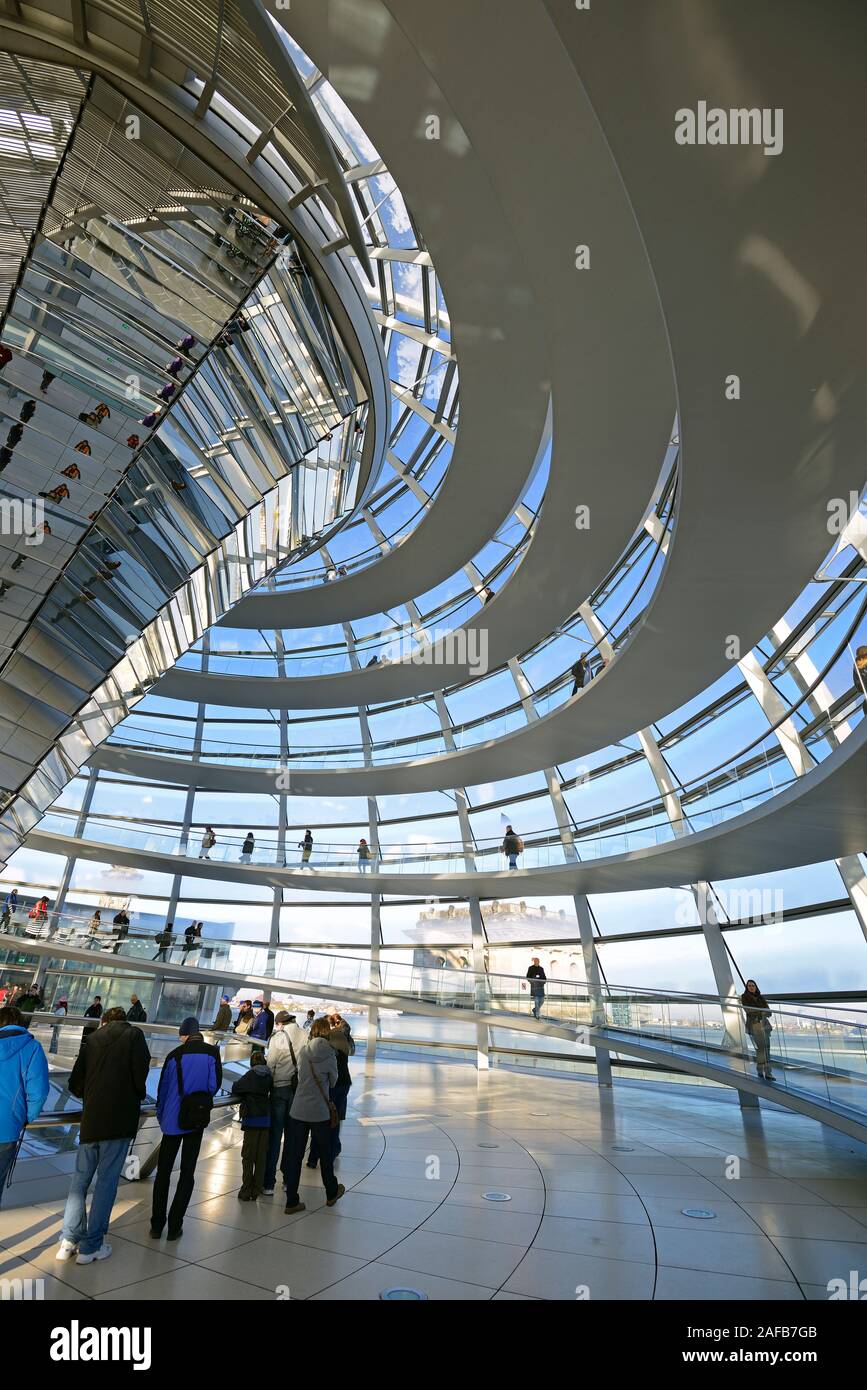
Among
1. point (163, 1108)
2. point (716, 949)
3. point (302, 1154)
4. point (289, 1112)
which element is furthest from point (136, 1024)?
point (716, 949)

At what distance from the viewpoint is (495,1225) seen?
5.71 meters

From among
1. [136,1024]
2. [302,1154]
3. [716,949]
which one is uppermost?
[716,949]

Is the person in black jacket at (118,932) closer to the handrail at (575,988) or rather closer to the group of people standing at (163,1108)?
the handrail at (575,988)

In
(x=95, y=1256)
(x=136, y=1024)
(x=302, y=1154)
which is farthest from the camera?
(x=136, y=1024)

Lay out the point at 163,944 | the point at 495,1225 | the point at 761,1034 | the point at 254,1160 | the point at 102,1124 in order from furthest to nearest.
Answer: the point at 163,944
the point at 761,1034
the point at 254,1160
the point at 495,1225
the point at 102,1124

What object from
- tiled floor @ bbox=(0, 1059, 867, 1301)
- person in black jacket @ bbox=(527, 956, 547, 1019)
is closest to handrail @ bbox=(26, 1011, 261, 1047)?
tiled floor @ bbox=(0, 1059, 867, 1301)

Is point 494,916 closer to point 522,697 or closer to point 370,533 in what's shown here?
point 522,697

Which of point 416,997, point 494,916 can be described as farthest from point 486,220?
point 494,916

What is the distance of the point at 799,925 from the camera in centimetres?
1462

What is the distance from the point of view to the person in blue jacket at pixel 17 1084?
4.51 metres

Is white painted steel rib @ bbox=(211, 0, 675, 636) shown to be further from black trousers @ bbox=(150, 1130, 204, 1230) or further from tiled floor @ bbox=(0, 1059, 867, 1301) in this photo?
tiled floor @ bbox=(0, 1059, 867, 1301)

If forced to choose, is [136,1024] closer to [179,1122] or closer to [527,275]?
[179,1122]

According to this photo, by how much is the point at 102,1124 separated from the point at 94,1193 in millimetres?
378

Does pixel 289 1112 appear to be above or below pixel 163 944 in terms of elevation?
below
